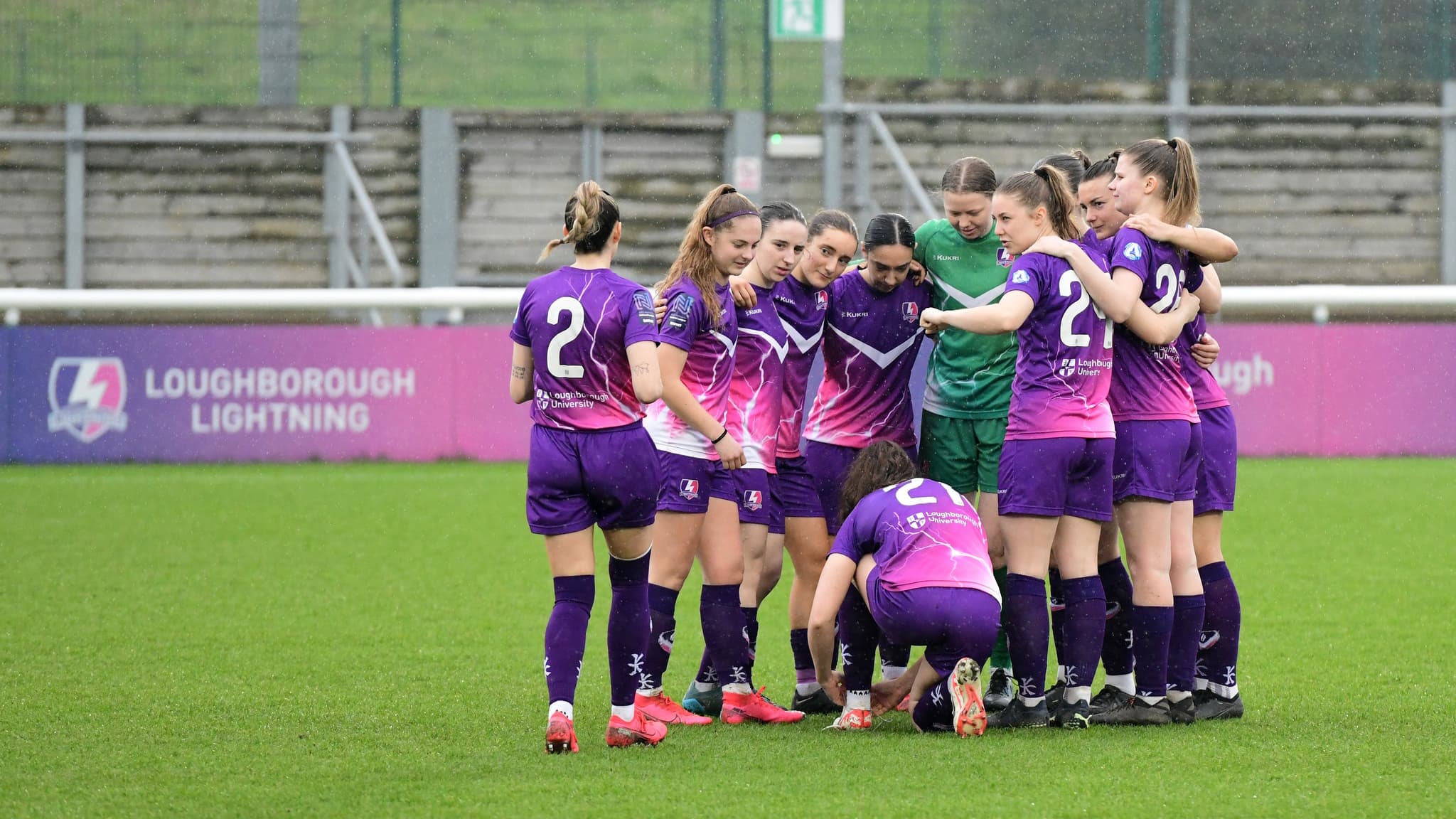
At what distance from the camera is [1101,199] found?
525cm

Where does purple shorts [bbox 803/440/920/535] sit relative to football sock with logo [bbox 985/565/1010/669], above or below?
above

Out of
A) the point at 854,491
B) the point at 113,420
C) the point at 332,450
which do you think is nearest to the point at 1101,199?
the point at 854,491

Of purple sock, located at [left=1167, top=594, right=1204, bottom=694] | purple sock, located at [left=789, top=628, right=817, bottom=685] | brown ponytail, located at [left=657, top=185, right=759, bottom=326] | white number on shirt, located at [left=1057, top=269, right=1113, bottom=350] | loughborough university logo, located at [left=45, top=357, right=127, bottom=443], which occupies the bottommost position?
purple sock, located at [left=789, top=628, right=817, bottom=685]

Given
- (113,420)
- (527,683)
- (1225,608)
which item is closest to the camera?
(1225,608)

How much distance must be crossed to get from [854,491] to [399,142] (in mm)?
13112

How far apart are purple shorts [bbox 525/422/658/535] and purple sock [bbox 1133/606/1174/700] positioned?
64.3 inches

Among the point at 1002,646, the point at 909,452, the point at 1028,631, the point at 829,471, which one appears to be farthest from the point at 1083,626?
the point at 829,471

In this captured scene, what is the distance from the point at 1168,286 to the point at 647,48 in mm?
13815

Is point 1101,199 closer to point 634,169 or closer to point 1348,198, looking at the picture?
point 634,169

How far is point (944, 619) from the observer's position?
186 inches

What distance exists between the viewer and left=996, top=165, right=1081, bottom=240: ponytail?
492 centimetres

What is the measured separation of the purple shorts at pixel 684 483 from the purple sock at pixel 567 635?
0.47m

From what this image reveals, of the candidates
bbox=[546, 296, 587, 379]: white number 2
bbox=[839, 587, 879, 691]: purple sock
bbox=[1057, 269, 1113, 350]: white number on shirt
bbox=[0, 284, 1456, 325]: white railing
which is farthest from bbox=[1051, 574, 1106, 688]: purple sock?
bbox=[0, 284, 1456, 325]: white railing

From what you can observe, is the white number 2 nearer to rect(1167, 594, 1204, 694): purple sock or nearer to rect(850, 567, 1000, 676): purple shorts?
rect(850, 567, 1000, 676): purple shorts
